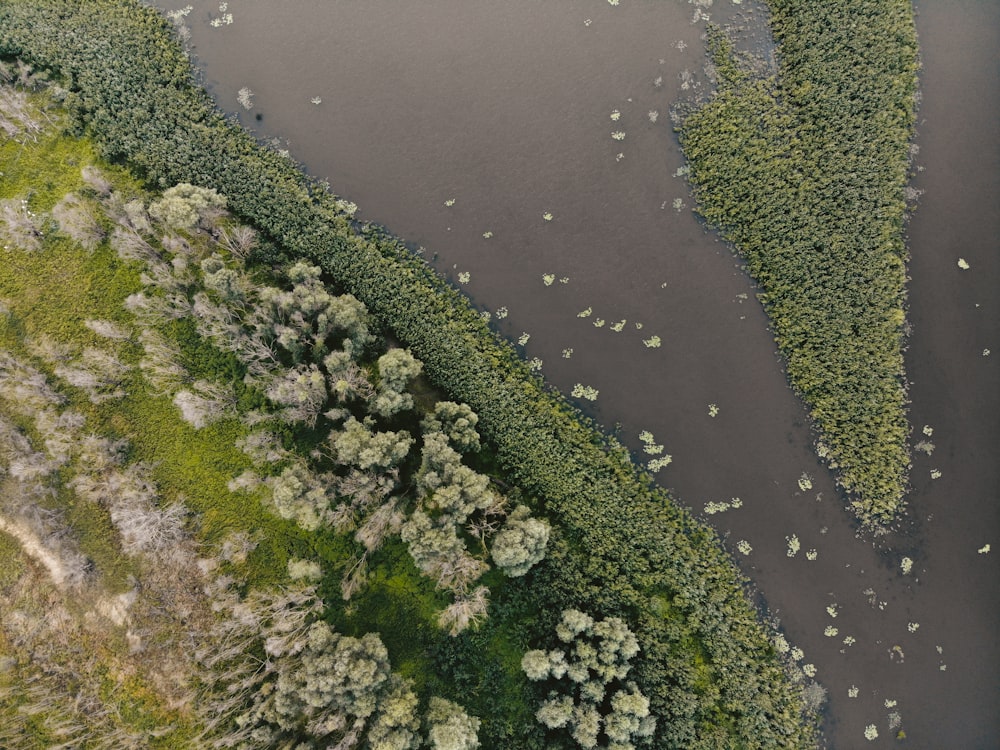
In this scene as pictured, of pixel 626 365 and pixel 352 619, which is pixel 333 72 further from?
pixel 352 619

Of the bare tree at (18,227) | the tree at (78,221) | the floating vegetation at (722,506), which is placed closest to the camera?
the tree at (78,221)

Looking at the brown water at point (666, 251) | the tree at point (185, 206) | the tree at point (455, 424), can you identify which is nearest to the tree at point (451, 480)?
the tree at point (455, 424)

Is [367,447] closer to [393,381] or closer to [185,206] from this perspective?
[393,381]

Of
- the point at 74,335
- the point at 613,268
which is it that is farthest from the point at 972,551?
the point at 74,335

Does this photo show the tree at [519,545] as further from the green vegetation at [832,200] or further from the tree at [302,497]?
the green vegetation at [832,200]

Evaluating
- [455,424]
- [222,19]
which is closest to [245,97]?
[222,19]
